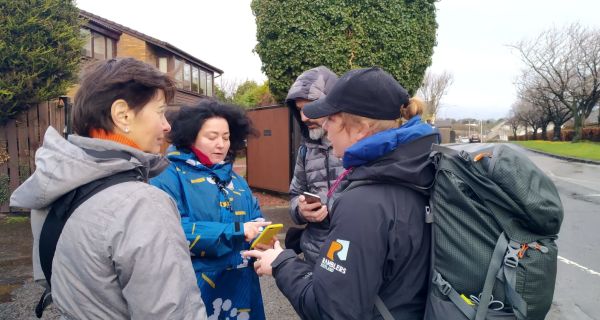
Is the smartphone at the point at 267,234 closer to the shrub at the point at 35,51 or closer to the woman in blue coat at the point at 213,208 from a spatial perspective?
the woman in blue coat at the point at 213,208

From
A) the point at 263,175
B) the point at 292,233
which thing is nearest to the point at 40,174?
the point at 292,233

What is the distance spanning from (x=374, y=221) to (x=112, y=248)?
33.4 inches

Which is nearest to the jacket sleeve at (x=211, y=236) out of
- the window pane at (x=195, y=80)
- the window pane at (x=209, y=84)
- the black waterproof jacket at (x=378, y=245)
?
the black waterproof jacket at (x=378, y=245)

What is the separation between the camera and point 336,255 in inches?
58.4

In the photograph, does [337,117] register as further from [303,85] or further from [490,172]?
[303,85]

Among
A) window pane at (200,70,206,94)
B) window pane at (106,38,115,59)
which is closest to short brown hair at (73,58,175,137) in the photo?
window pane at (106,38,115,59)

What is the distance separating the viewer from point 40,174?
4.37ft

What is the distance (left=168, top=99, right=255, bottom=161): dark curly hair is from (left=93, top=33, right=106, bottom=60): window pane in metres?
16.5

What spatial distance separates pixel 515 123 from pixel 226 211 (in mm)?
→ 86050

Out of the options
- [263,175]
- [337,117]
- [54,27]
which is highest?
[54,27]

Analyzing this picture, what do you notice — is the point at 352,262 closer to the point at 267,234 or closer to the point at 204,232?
the point at 267,234

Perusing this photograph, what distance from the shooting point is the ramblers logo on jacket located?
1459 millimetres

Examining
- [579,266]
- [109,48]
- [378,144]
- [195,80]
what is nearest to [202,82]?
[195,80]

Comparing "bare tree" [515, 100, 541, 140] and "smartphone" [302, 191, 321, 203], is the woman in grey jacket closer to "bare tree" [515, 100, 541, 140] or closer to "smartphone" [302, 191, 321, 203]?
"smartphone" [302, 191, 321, 203]
